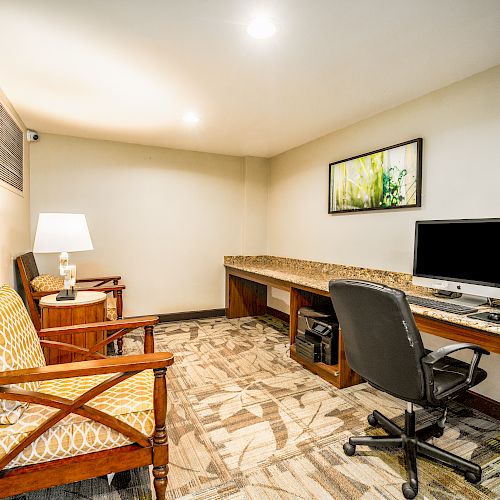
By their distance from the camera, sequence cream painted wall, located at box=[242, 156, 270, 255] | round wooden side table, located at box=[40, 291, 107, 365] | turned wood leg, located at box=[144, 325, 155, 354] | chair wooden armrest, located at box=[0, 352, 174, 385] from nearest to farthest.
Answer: chair wooden armrest, located at box=[0, 352, 174, 385] → turned wood leg, located at box=[144, 325, 155, 354] → round wooden side table, located at box=[40, 291, 107, 365] → cream painted wall, located at box=[242, 156, 270, 255]

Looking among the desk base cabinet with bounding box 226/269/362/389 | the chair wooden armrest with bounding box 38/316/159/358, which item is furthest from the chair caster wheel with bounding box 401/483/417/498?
the chair wooden armrest with bounding box 38/316/159/358

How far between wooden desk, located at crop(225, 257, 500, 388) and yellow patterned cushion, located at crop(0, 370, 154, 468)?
1.59 meters

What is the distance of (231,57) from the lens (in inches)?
80.1

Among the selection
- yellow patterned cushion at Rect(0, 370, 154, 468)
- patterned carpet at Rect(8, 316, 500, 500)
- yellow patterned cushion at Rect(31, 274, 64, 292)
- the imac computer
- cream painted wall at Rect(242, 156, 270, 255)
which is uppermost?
cream painted wall at Rect(242, 156, 270, 255)

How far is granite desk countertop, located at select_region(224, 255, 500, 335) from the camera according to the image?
5.74 feet

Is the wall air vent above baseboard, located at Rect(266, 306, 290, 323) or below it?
above

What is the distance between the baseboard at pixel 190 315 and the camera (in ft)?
14.3

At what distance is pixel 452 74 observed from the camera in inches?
88.3

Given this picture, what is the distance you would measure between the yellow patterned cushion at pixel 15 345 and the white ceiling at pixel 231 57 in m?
1.46

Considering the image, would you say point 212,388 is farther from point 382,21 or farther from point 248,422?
point 382,21

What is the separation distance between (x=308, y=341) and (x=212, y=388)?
908 millimetres

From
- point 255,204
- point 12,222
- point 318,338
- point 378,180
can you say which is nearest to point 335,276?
point 318,338

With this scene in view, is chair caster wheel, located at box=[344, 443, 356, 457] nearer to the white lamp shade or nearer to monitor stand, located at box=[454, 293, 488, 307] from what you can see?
monitor stand, located at box=[454, 293, 488, 307]

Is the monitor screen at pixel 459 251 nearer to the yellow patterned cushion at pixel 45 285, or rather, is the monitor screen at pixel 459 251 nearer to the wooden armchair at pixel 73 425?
the wooden armchair at pixel 73 425
